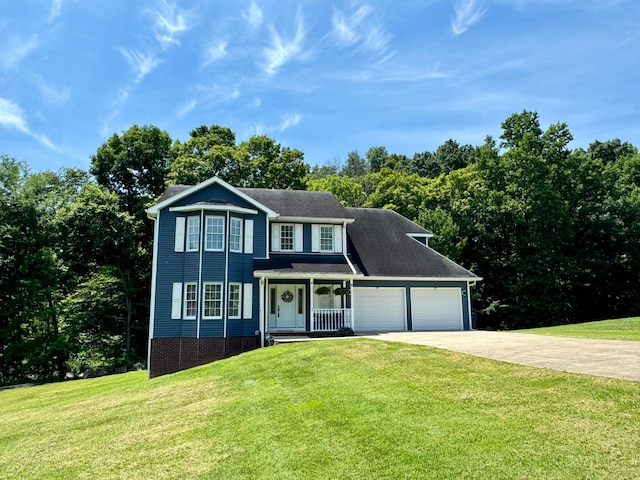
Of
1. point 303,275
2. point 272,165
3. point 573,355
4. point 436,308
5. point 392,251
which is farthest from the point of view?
point 272,165

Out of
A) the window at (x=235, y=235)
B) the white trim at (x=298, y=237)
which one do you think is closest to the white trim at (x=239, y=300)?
the window at (x=235, y=235)

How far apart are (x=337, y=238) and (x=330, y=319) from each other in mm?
4252

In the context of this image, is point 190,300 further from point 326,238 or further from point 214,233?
point 326,238

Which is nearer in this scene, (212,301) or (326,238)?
(212,301)

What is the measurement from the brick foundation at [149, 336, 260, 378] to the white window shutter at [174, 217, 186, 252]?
3868mm

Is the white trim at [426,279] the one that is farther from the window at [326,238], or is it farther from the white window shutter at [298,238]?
the white window shutter at [298,238]

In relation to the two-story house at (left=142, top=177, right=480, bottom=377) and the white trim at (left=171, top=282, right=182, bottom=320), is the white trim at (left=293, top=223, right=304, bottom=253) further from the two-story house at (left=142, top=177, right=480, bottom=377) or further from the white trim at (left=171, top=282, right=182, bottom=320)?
the white trim at (left=171, top=282, right=182, bottom=320)

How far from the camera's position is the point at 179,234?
20156 mm

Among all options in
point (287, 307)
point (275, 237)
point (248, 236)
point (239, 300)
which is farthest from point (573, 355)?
point (275, 237)

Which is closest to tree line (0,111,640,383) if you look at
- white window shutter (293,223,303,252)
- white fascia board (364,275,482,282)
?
white fascia board (364,275,482,282)

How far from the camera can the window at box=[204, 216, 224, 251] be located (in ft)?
65.7

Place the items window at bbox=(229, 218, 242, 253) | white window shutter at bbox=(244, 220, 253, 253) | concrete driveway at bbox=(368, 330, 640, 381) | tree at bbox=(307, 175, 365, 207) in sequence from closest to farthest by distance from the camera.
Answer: concrete driveway at bbox=(368, 330, 640, 381), window at bbox=(229, 218, 242, 253), white window shutter at bbox=(244, 220, 253, 253), tree at bbox=(307, 175, 365, 207)

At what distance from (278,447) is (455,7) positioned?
13734mm

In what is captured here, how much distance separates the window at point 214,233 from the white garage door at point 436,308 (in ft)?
31.5
